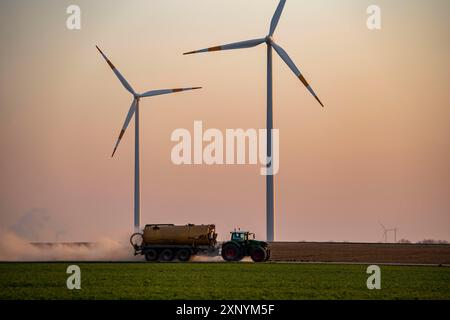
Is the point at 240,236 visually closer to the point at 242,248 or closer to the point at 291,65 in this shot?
the point at 242,248

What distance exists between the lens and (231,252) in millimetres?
78750

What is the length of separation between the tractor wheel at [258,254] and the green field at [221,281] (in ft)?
9.31

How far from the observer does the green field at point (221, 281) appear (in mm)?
48281

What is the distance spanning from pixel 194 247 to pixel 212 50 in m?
22.7

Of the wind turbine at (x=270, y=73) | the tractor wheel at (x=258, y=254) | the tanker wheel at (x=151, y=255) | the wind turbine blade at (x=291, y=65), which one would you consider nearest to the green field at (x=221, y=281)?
the tractor wheel at (x=258, y=254)

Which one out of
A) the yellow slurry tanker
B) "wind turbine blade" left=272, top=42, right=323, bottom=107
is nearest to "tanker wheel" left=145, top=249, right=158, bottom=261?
the yellow slurry tanker

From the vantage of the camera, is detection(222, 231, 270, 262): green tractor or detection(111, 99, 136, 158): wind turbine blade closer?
detection(222, 231, 270, 262): green tractor

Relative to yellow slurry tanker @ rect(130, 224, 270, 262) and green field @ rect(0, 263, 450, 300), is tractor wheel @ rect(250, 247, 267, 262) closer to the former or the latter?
yellow slurry tanker @ rect(130, 224, 270, 262)

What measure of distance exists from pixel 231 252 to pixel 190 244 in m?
4.31

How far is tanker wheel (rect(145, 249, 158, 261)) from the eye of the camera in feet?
268

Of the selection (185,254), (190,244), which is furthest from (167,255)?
(190,244)

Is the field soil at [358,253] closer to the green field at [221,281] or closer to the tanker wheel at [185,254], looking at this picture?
the green field at [221,281]
